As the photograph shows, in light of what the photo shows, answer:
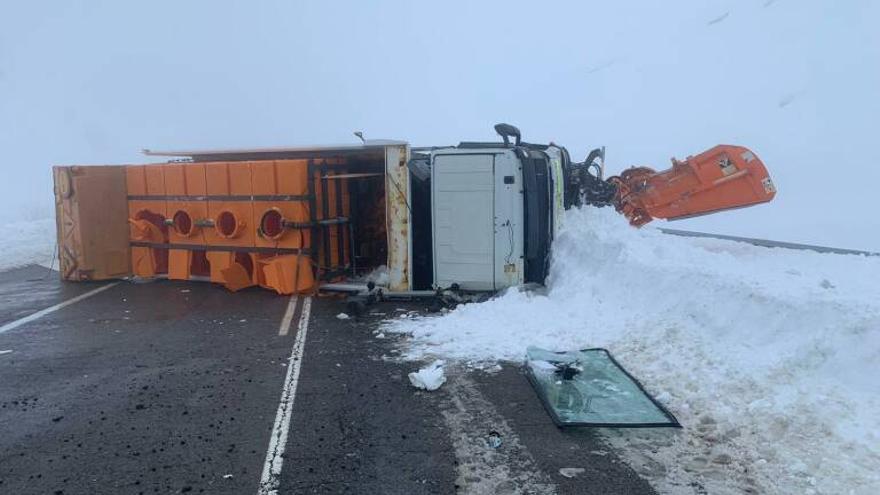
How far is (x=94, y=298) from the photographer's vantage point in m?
11.1

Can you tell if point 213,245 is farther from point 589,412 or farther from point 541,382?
point 589,412

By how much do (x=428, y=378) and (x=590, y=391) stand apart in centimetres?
152

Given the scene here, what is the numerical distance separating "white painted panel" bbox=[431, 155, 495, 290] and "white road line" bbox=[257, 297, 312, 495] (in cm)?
263

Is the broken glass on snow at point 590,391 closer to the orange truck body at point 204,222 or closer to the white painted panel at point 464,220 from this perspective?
the white painted panel at point 464,220

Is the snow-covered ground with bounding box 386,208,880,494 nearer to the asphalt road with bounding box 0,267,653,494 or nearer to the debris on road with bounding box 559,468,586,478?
the debris on road with bounding box 559,468,586,478

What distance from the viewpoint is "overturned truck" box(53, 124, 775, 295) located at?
9906 mm

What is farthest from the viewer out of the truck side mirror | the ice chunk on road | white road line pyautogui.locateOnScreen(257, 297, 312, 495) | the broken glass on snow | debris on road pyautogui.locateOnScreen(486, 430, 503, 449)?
the truck side mirror

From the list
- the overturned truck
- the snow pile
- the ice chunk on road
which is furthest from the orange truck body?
the ice chunk on road

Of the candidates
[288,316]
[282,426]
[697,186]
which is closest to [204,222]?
[288,316]

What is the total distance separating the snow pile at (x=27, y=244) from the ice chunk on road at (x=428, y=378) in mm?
12407

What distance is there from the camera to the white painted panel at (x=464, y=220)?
9805mm

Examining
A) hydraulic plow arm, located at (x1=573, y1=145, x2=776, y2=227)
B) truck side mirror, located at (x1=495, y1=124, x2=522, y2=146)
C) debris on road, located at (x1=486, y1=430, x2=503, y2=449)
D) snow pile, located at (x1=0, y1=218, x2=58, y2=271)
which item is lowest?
debris on road, located at (x1=486, y1=430, x2=503, y2=449)

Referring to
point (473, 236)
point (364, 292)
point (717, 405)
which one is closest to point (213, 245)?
point (364, 292)

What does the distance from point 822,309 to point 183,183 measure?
1028 cm
